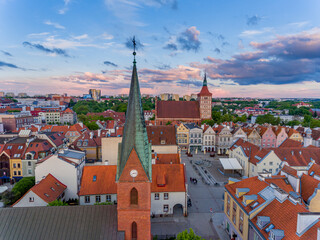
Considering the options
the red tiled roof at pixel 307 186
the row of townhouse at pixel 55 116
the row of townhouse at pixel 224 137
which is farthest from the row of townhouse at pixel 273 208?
the row of townhouse at pixel 55 116

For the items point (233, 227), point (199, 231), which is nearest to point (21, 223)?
point (199, 231)

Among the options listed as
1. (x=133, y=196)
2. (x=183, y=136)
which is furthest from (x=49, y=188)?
(x=183, y=136)

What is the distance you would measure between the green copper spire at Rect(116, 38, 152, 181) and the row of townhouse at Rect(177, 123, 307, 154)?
55800 millimetres

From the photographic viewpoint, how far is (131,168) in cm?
1476

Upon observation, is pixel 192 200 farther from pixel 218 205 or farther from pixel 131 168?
pixel 131 168

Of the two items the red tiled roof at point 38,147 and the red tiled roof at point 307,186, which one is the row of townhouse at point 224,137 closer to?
the red tiled roof at point 38,147

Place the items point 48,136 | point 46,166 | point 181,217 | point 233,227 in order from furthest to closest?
point 48,136 < point 46,166 < point 181,217 < point 233,227

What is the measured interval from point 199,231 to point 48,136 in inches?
1655

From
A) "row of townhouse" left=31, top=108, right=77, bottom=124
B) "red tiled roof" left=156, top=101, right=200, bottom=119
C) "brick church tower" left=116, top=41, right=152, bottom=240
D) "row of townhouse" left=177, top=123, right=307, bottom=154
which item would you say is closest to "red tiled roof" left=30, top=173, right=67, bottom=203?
"brick church tower" left=116, top=41, right=152, bottom=240

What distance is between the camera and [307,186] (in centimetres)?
2455

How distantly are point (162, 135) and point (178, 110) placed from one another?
157 ft

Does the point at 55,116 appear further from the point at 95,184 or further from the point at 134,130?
the point at 134,130

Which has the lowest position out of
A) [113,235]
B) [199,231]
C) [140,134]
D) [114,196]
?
[199,231]

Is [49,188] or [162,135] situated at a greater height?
[162,135]
